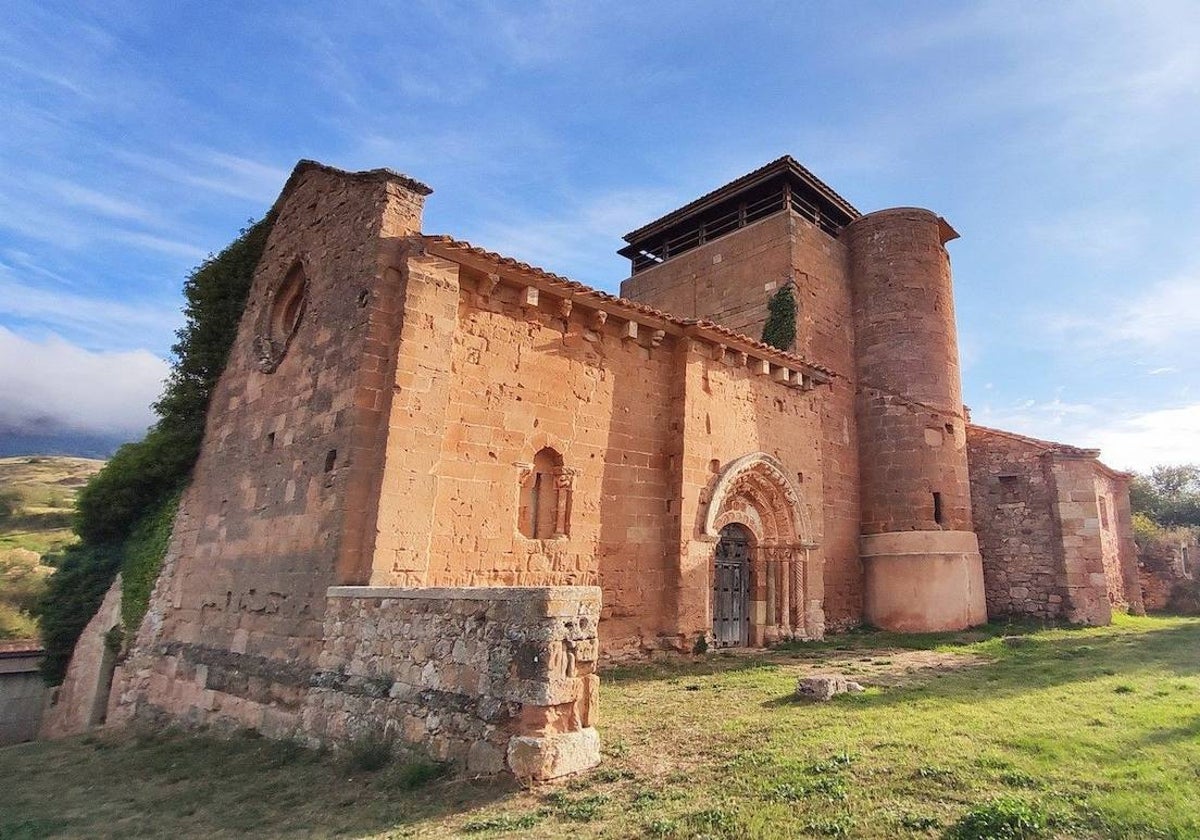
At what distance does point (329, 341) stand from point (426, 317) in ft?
5.61

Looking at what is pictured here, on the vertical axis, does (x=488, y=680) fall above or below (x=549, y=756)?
above

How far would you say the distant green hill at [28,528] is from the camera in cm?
2852

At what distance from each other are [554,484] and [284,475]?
3.97 metres

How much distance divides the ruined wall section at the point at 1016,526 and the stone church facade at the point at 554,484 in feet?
0.20

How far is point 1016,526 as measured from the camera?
54.6 ft

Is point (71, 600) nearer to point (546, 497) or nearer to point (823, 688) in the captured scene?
point (546, 497)

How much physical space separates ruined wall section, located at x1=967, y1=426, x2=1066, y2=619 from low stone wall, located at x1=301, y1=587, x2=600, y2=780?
47.3ft

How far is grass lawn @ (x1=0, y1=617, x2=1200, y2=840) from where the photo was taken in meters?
4.48

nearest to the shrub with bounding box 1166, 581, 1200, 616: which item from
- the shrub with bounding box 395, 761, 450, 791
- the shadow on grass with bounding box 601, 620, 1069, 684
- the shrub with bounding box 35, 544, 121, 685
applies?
the shadow on grass with bounding box 601, 620, 1069, 684

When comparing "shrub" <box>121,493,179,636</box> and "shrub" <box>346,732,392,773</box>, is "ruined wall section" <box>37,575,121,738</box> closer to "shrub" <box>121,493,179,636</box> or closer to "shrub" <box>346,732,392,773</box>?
"shrub" <box>121,493,179,636</box>

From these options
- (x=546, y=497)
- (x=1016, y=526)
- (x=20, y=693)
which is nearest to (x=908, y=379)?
(x=1016, y=526)

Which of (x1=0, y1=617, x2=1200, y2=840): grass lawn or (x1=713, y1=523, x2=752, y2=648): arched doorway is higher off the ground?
(x1=713, y1=523, x2=752, y2=648): arched doorway

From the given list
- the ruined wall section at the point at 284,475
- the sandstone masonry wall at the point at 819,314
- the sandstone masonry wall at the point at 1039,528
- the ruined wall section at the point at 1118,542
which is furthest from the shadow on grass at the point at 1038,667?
the ruined wall section at the point at 284,475

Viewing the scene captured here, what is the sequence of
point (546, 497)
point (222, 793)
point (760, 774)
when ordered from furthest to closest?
point (546, 497), point (222, 793), point (760, 774)
